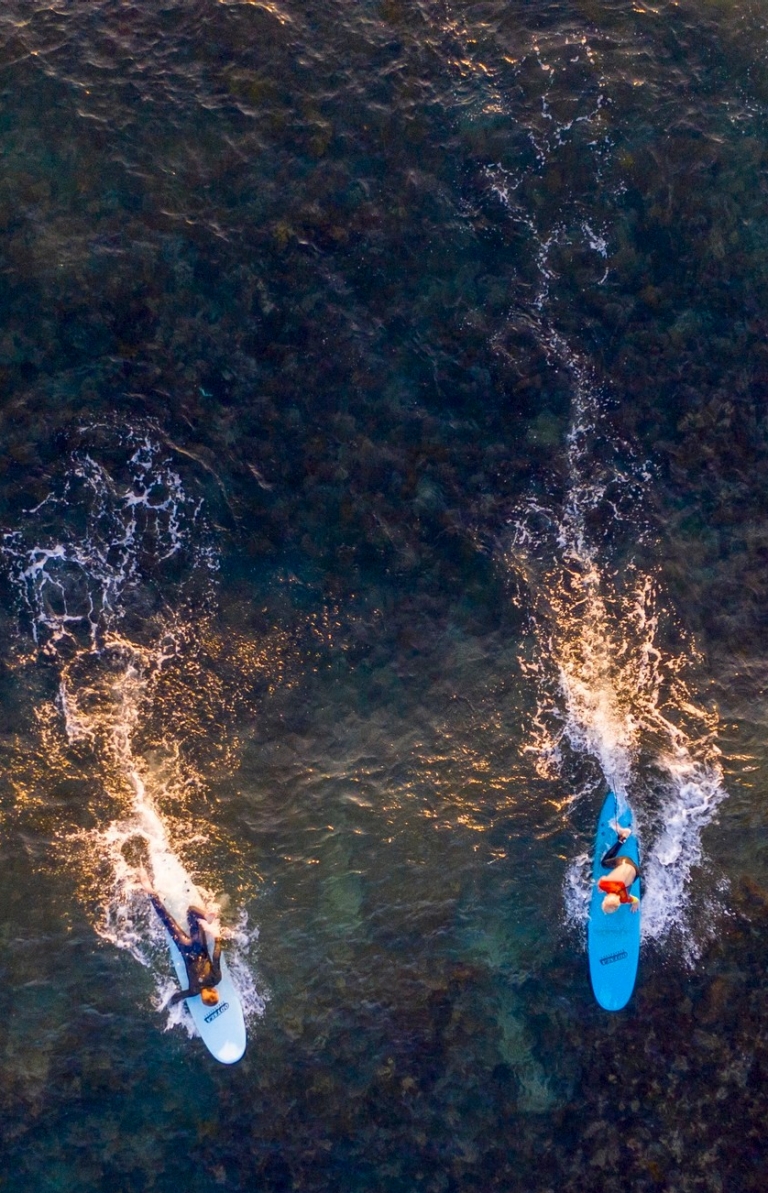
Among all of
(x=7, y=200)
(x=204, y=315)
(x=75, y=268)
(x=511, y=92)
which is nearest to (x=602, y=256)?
(x=511, y=92)

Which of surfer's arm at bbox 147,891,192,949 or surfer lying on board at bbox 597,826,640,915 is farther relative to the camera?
surfer's arm at bbox 147,891,192,949

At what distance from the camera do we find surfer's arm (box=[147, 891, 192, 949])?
17.4 m

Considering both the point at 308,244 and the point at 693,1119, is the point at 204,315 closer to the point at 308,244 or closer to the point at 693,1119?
the point at 308,244

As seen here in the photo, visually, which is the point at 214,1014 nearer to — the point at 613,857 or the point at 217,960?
the point at 217,960

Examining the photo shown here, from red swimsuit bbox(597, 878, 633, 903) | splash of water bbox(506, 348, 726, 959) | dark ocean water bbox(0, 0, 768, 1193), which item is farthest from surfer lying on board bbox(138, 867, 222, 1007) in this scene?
red swimsuit bbox(597, 878, 633, 903)

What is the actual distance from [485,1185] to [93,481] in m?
15.9

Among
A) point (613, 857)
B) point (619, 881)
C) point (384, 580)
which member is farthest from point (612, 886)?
point (384, 580)

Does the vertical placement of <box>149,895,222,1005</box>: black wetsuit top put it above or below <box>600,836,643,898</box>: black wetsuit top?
below

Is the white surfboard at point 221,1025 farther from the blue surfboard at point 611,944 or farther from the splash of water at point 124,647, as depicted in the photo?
the blue surfboard at point 611,944

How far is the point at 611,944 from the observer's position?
698 inches

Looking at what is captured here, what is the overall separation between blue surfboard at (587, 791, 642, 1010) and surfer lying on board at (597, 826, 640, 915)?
A: 0.43 feet

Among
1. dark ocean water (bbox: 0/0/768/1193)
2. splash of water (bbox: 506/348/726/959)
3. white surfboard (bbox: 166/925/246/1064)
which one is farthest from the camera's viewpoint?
splash of water (bbox: 506/348/726/959)

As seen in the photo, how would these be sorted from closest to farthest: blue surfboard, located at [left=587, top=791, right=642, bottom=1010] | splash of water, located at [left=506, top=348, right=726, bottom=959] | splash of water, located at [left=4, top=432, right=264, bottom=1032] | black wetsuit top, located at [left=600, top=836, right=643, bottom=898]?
splash of water, located at [left=4, top=432, right=264, bottom=1032], blue surfboard, located at [left=587, top=791, right=642, bottom=1010], black wetsuit top, located at [left=600, top=836, right=643, bottom=898], splash of water, located at [left=506, top=348, right=726, bottom=959]

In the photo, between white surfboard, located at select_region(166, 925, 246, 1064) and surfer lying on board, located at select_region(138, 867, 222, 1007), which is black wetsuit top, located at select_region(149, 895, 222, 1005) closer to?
surfer lying on board, located at select_region(138, 867, 222, 1007)
